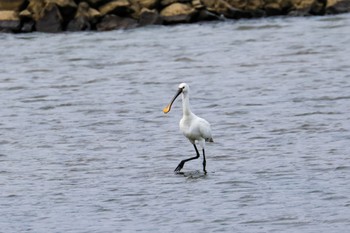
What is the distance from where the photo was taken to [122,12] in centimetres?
3766

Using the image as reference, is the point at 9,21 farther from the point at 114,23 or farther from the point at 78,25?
the point at 114,23

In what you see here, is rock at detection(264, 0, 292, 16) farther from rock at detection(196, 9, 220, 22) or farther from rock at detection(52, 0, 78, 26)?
rock at detection(52, 0, 78, 26)

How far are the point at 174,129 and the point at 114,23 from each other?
17.1 meters

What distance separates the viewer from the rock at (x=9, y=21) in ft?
121

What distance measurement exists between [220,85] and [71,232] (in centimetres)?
1391

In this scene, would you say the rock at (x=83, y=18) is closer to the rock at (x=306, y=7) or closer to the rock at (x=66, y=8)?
the rock at (x=66, y=8)

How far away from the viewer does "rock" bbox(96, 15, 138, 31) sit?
123 feet

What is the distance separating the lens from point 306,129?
20062 mm

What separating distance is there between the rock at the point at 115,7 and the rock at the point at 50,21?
52.4 inches

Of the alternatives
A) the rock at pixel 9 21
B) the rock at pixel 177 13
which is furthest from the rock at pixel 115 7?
the rock at pixel 9 21

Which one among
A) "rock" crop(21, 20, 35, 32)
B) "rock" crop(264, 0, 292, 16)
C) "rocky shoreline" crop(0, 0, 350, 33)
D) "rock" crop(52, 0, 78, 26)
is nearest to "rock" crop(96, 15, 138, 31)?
"rocky shoreline" crop(0, 0, 350, 33)

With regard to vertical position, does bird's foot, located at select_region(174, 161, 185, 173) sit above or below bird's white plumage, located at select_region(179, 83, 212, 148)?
below

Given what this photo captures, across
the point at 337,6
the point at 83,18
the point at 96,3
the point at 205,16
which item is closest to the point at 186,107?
the point at 83,18

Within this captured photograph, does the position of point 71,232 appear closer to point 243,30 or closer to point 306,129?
point 306,129
